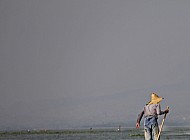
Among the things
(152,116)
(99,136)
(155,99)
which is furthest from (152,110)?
(99,136)

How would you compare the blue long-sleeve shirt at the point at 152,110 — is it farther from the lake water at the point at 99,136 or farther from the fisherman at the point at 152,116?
the lake water at the point at 99,136

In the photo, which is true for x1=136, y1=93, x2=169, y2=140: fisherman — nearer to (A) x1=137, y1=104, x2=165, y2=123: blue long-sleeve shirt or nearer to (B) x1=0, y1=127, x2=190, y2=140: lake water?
(A) x1=137, y1=104, x2=165, y2=123: blue long-sleeve shirt

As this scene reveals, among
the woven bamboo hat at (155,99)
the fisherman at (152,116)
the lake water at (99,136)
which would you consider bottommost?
the fisherman at (152,116)

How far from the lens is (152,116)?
17844mm

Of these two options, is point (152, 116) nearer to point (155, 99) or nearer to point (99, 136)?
point (155, 99)

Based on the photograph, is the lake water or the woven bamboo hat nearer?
the woven bamboo hat

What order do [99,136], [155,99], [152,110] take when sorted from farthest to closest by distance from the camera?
[99,136] → [152,110] → [155,99]

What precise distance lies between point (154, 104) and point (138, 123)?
0.98 metres

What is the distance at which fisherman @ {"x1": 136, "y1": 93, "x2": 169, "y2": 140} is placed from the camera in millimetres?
17672

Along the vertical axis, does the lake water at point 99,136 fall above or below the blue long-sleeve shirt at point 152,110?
above

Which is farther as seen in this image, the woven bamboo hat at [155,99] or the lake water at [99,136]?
the lake water at [99,136]

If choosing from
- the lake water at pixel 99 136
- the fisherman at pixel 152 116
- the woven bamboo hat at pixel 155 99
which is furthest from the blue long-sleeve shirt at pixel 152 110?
the lake water at pixel 99 136

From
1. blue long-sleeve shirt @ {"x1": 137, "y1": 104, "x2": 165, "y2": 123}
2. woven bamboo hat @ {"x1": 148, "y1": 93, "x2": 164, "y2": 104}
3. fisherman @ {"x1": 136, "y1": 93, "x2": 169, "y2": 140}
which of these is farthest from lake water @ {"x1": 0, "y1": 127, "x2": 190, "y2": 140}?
woven bamboo hat @ {"x1": 148, "y1": 93, "x2": 164, "y2": 104}

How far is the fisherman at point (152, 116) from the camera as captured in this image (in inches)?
696
